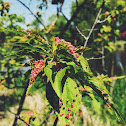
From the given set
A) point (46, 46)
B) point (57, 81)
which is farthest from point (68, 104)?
point (46, 46)

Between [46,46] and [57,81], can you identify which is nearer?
[57,81]

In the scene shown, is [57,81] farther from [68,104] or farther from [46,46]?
[46,46]

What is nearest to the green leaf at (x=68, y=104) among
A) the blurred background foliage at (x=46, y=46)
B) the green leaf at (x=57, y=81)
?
the green leaf at (x=57, y=81)

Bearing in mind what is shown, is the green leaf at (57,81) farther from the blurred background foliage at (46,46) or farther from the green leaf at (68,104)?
the blurred background foliage at (46,46)

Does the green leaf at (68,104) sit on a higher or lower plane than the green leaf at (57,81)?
lower

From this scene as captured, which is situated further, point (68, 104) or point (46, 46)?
point (46, 46)

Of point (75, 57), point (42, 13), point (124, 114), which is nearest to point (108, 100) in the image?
point (75, 57)

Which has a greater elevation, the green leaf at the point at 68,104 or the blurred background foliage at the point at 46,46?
the blurred background foliage at the point at 46,46

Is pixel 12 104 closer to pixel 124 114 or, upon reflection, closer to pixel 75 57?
pixel 124 114

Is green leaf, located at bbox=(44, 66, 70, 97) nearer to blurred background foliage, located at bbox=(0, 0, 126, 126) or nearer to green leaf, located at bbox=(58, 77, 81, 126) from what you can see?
green leaf, located at bbox=(58, 77, 81, 126)

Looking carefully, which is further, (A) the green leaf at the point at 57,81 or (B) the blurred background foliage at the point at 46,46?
(B) the blurred background foliage at the point at 46,46

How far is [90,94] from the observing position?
0.87 meters

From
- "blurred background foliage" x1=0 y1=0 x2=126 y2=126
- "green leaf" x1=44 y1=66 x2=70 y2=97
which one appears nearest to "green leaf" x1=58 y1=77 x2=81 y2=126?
"green leaf" x1=44 y1=66 x2=70 y2=97

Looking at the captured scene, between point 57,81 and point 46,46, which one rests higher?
point 46,46
